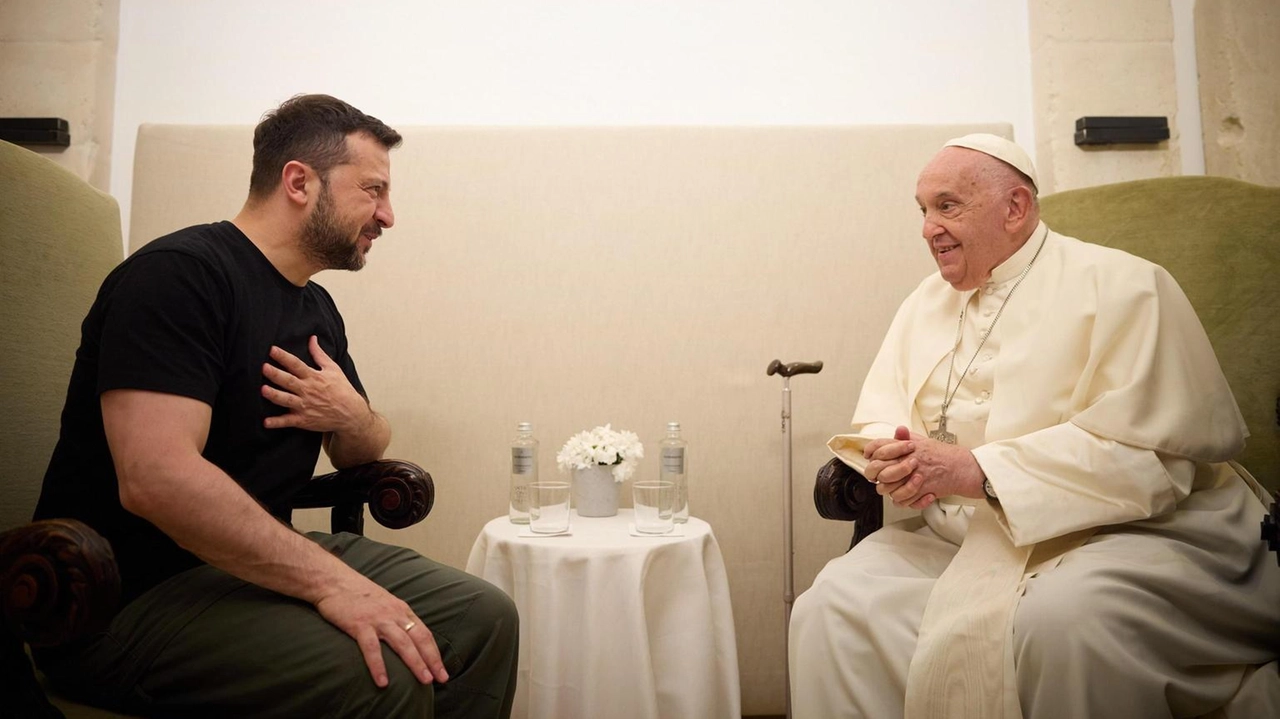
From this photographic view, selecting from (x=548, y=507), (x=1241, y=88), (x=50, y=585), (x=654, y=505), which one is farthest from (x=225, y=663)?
(x=1241, y=88)

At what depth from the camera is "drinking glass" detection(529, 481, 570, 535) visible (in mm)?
2346

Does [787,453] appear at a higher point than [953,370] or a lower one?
lower

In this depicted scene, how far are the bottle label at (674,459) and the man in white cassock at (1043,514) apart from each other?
62 cm

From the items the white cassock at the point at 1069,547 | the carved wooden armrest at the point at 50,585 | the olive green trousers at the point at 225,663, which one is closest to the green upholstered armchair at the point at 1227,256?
the white cassock at the point at 1069,547

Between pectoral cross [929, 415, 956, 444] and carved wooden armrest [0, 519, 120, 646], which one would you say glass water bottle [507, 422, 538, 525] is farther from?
carved wooden armrest [0, 519, 120, 646]

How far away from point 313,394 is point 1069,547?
1.68 m

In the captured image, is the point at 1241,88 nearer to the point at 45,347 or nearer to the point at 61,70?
the point at 45,347

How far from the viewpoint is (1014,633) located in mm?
1556

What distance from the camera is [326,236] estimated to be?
1.81 metres

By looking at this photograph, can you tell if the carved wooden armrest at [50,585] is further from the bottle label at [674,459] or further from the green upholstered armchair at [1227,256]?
the green upholstered armchair at [1227,256]

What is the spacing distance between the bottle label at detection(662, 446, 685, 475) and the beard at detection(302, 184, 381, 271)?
3.77ft

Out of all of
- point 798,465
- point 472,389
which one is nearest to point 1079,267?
point 798,465

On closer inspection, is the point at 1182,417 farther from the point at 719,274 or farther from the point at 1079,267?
the point at 719,274

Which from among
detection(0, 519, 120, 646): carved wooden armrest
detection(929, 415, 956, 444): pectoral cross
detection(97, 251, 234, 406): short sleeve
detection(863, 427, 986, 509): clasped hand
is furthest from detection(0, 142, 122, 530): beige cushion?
detection(929, 415, 956, 444): pectoral cross
